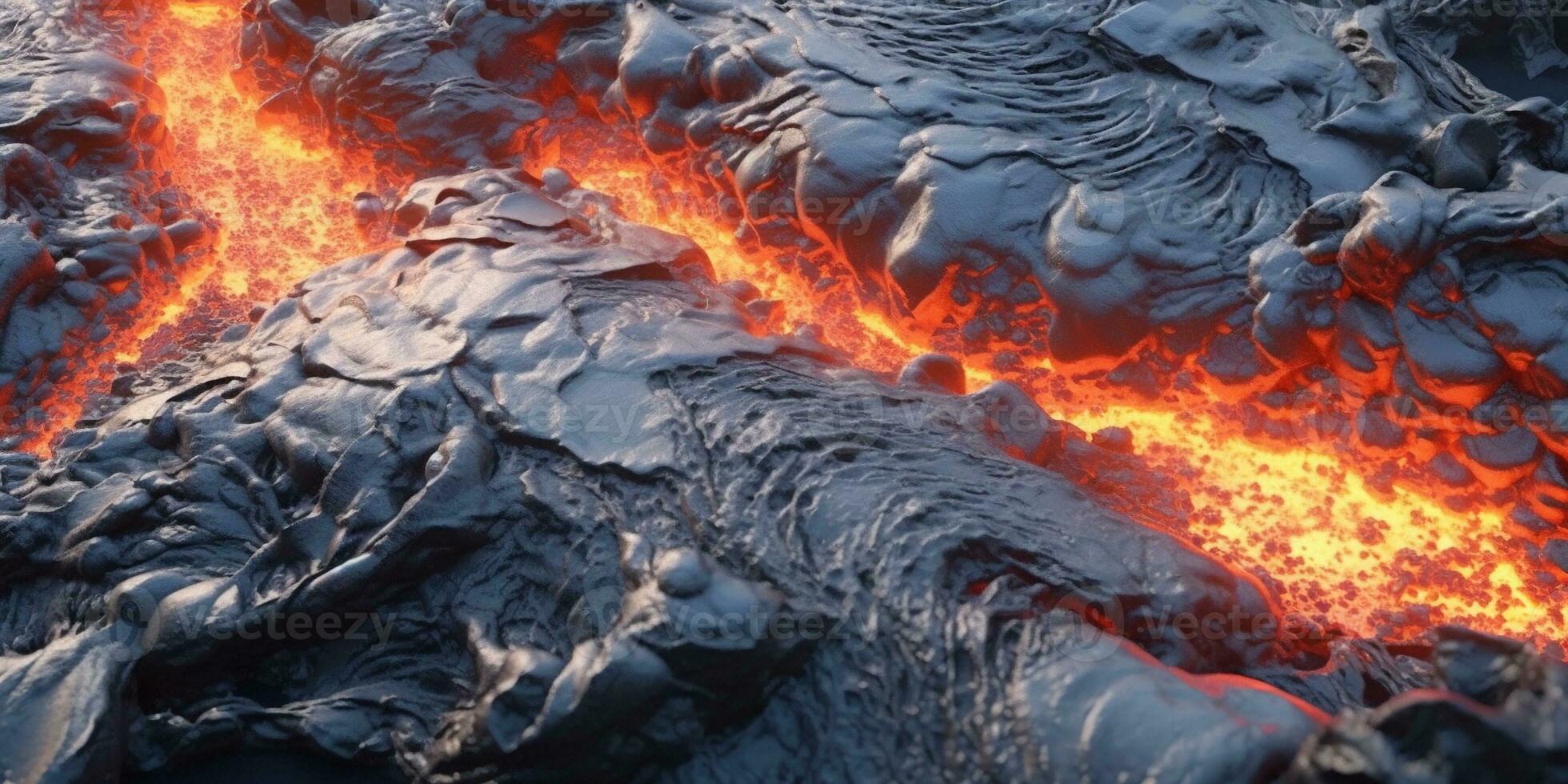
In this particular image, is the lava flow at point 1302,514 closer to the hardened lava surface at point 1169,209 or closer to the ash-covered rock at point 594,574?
the hardened lava surface at point 1169,209

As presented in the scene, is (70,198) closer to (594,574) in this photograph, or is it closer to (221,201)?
(221,201)

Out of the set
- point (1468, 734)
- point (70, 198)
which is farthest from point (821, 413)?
point (70, 198)

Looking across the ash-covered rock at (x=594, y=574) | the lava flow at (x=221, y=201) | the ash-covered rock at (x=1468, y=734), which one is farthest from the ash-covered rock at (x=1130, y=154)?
the ash-covered rock at (x=1468, y=734)

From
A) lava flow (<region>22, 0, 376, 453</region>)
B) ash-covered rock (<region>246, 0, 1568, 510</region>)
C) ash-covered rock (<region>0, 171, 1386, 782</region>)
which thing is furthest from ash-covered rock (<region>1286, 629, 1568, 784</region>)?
lava flow (<region>22, 0, 376, 453</region>)

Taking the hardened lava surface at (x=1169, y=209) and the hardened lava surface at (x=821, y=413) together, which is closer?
the hardened lava surface at (x=821, y=413)

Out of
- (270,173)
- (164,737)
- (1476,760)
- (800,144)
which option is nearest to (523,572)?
(164,737)

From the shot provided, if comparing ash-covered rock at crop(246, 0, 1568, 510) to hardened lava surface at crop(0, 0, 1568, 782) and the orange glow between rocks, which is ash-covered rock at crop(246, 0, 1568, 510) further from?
the orange glow between rocks
